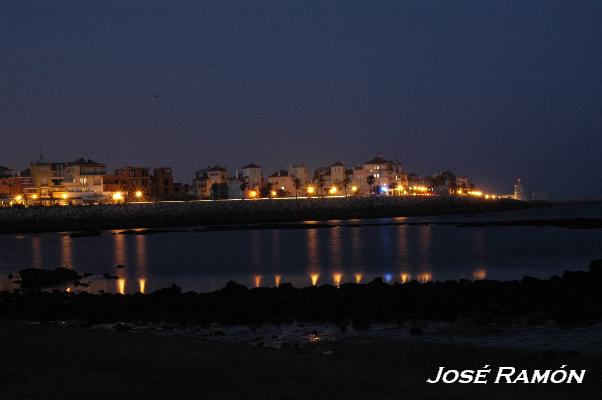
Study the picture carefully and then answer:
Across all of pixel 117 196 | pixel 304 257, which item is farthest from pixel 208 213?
pixel 304 257

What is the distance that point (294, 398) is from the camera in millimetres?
8273

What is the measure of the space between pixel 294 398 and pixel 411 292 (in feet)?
39.7

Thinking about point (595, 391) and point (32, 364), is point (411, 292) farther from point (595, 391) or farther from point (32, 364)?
point (32, 364)

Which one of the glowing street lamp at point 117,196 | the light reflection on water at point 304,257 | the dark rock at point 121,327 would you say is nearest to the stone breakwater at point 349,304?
the dark rock at point 121,327

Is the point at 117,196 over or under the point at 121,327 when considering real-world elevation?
over

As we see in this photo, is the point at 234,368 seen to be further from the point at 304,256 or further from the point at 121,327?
the point at 304,256

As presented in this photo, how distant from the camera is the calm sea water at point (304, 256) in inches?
1131

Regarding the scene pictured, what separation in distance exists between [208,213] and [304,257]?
5177cm

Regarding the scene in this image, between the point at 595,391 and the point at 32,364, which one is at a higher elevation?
the point at 32,364

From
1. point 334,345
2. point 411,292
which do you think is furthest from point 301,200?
point 334,345

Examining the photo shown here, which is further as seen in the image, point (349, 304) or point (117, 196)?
point (117, 196)

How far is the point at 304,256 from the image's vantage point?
37.9m

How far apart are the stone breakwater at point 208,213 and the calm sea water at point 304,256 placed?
883 inches

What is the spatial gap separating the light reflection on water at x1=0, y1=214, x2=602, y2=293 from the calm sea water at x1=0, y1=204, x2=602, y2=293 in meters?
0.05
